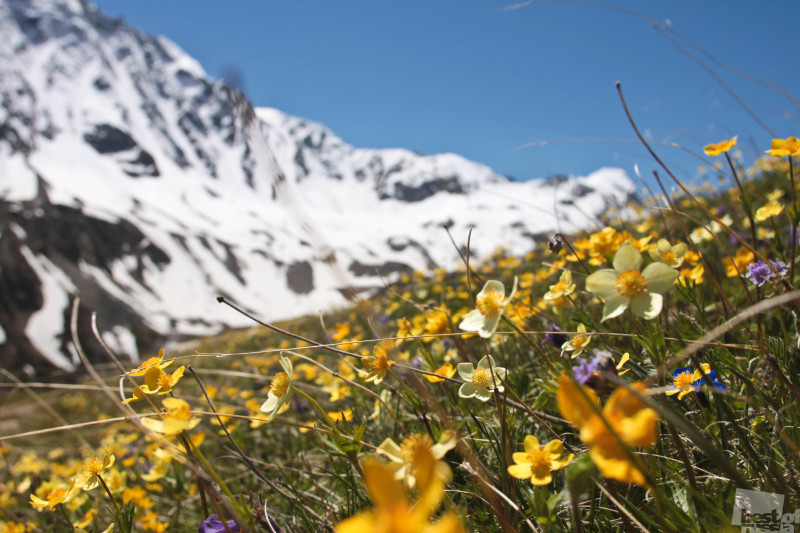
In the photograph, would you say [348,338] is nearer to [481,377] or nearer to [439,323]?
[439,323]

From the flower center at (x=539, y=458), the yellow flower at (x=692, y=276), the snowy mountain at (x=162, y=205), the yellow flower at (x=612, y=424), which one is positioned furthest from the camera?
the snowy mountain at (x=162, y=205)

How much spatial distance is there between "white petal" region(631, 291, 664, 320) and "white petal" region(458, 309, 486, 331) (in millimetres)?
318

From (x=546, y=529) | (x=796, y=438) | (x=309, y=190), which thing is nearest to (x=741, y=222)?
(x=796, y=438)

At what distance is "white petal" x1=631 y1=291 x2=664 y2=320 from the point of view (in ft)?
2.75

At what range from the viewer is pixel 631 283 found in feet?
2.90

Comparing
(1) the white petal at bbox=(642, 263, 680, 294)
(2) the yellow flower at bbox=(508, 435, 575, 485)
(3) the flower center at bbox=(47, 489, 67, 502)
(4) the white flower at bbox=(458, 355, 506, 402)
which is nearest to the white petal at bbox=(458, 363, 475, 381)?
(4) the white flower at bbox=(458, 355, 506, 402)

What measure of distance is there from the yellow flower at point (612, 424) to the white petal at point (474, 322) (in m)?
0.44

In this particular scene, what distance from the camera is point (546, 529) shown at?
31.2 inches

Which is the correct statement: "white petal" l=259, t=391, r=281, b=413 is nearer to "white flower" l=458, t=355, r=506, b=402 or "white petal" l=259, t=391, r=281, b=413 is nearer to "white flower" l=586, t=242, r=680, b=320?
"white flower" l=458, t=355, r=506, b=402

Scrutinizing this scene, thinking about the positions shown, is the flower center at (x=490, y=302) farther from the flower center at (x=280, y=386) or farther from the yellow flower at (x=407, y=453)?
the flower center at (x=280, y=386)

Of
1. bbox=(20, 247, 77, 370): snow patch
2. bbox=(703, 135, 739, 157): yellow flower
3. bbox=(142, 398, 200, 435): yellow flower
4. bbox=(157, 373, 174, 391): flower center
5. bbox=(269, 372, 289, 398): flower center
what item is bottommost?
bbox=(20, 247, 77, 370): snow patch

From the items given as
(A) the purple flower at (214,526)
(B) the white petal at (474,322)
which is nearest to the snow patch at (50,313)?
(A) the purple flower at (214,526)

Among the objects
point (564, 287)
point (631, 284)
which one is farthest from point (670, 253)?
point (631, 284)

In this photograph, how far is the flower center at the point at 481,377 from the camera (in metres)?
1.11
